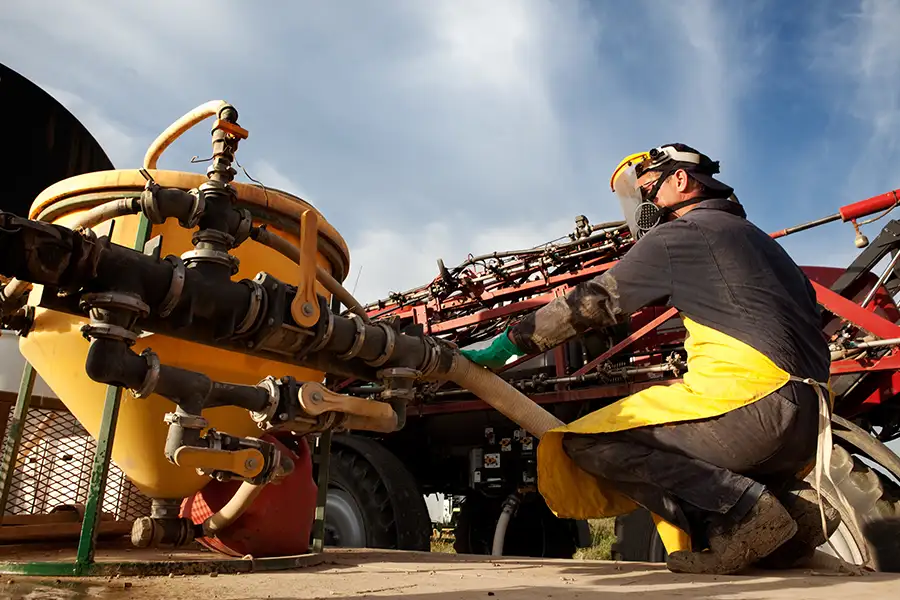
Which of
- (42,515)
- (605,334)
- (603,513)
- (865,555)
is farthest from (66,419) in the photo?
(865,555)

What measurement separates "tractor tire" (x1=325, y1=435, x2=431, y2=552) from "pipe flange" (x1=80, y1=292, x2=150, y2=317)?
2.72m

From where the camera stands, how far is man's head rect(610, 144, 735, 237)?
240 centimetres

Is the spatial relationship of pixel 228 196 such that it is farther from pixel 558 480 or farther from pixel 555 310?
pixel 558 480

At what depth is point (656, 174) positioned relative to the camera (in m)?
2.46

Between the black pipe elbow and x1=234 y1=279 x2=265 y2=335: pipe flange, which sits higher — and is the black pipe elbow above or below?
below

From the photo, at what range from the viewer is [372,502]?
3.96 metres

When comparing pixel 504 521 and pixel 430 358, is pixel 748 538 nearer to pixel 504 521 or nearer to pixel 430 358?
pixel 430 358

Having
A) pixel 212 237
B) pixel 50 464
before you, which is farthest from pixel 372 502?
pixel 212 237

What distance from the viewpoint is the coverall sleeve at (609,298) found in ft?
6.91

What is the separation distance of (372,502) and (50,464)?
1894 millimetres

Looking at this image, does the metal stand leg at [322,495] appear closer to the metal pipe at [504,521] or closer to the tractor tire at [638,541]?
the tractor tire at [638,541]

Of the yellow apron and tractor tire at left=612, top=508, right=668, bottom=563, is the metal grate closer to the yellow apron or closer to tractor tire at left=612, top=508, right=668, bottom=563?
the yellow apron

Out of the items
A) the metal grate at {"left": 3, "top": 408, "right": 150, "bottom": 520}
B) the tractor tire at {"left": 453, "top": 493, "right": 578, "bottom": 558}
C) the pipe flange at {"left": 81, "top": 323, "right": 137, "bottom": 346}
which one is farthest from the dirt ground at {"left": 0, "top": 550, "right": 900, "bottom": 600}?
the tractor tire at {"left": 453, "top": 493, "right": 578, "bottom": 558}

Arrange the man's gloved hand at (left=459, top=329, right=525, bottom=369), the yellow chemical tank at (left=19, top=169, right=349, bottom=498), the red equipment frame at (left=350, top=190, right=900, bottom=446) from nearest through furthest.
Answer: the yellow chemical tank at (left=19, top=169, right=349, bottom=498) → the man's gloved hand at (left=459, top=329, right=525, bottom=369) → the red equipment frame at (left=350, top=190, right=900, bottom=446)
